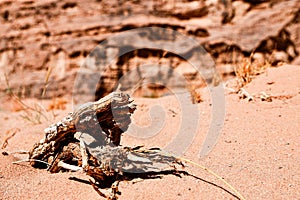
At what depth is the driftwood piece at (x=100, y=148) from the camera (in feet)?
4.61

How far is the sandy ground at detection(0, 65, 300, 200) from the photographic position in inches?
53.1

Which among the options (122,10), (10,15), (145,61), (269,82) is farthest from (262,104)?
(10,15)

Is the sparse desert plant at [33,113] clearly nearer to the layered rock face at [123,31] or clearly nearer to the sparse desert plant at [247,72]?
the layered rock face at [123,31]

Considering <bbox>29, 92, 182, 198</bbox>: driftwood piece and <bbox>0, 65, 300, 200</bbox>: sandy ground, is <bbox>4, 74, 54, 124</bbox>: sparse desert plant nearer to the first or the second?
<bbox>0, 65, 300, 200</bbox>: sandy ground

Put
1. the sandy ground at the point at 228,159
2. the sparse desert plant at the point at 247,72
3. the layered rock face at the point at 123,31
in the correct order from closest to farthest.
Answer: the sandy ground at the point at 228,159
the sparse desert plant at the point at 247,72
the layered rock face at the point at 123,31

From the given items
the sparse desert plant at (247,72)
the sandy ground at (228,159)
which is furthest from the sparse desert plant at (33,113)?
the sparse desert plant at (247,72)

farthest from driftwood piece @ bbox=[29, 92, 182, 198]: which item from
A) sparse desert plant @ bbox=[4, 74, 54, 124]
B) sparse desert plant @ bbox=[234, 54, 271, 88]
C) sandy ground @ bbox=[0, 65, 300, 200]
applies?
sparse desert plant @ bbox=[234, 54, 271, 88]

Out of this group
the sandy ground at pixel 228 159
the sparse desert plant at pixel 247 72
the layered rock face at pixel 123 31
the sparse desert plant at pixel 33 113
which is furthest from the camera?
the layered rock face at pixel 123 31

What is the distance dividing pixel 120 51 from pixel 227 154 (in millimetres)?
1831

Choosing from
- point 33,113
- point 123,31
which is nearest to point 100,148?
point 33,113

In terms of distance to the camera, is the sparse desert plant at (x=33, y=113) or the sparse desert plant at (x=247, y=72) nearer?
the sparse desert plant at (x=33, y=113)

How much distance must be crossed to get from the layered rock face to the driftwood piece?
65.0 inches

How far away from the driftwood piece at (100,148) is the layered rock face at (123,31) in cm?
165

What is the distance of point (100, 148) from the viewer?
1445 millimetres
